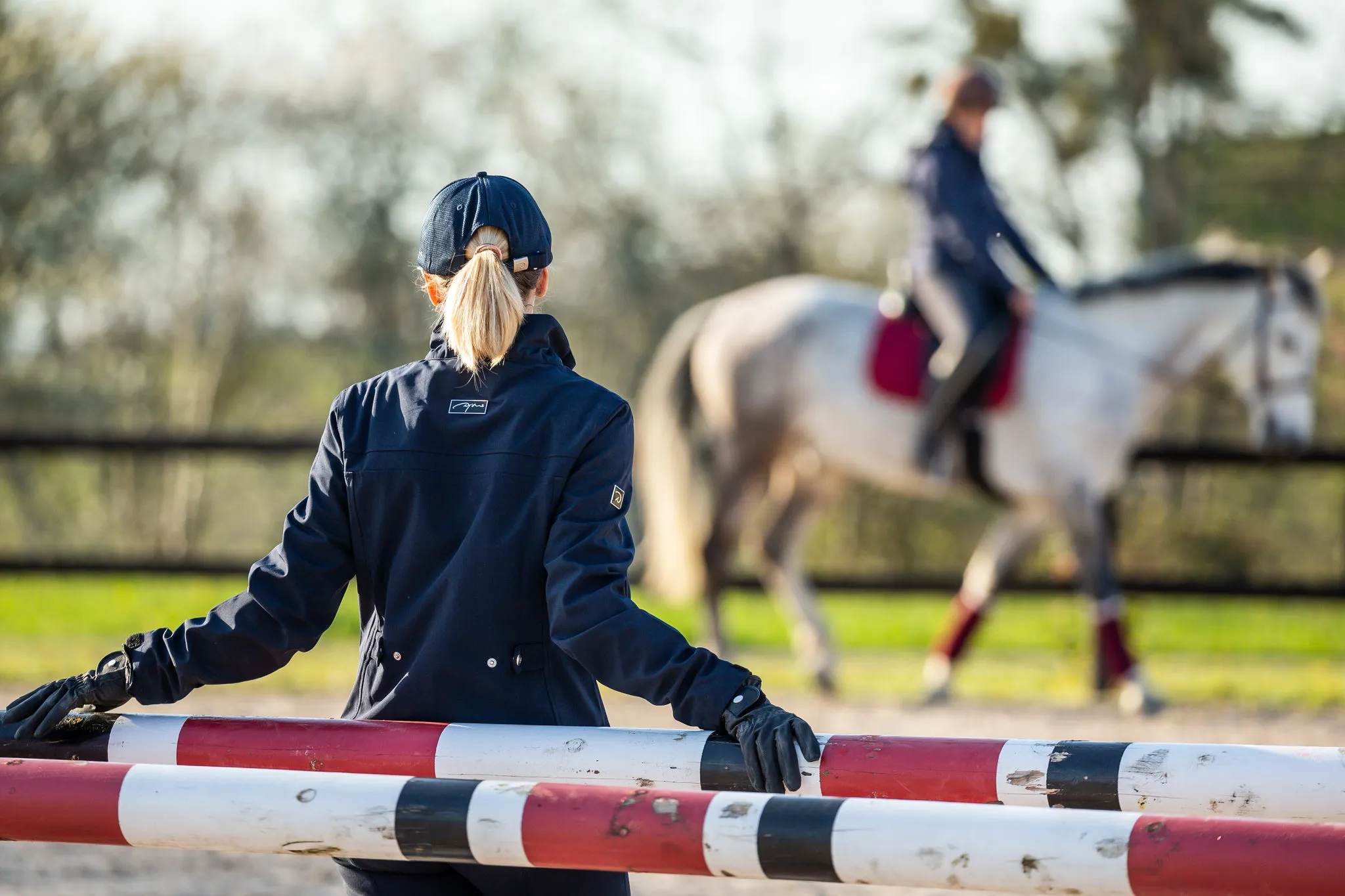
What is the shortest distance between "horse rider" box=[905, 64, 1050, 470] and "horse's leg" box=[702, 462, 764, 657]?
1.29 meters

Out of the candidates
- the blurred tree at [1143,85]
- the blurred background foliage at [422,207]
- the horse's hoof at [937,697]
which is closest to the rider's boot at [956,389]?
the horse's hoof at [937,697]

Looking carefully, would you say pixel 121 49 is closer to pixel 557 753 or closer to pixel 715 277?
pixel 715 277

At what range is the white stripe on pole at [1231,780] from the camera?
1862 mm

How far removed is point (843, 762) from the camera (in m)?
1.98

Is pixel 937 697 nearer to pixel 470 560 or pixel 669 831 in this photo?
pixel 470 560

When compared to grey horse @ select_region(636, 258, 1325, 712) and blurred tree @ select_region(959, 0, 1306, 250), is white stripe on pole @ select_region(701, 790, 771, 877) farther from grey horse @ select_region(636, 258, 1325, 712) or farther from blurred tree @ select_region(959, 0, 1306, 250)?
blurred tree @ select_region(959, 0, 1306, 250)

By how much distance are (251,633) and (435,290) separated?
0.57m

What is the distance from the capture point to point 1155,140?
15.6 metres

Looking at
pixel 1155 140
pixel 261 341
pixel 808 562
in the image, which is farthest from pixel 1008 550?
pixel 261 341

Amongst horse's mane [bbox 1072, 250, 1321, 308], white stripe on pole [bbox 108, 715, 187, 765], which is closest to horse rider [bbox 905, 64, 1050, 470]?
horse's mane [bbox 1072, 250, 1321, 308]

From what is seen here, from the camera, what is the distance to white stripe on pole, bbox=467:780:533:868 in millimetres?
1723

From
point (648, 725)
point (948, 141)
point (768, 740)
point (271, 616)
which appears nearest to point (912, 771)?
point (768, 740)

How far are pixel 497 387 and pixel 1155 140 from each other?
14785mm

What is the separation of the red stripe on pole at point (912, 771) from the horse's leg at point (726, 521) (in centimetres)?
650
